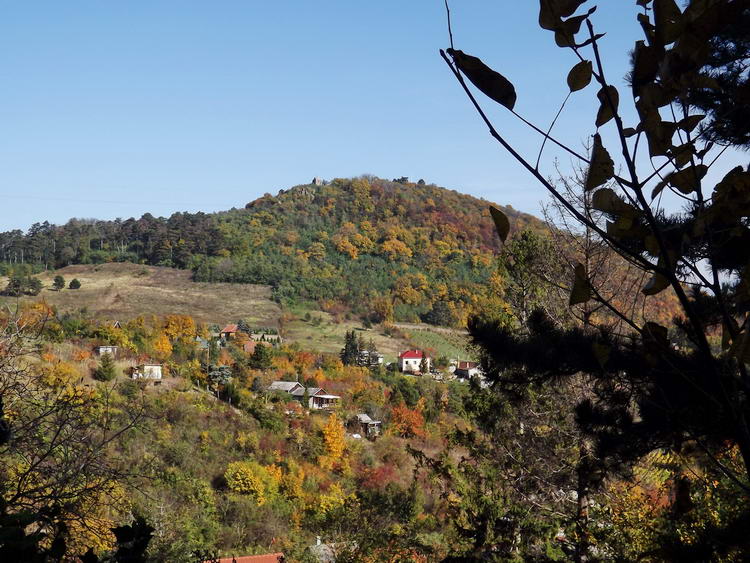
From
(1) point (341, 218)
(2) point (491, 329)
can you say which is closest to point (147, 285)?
(1) point (341, 218)

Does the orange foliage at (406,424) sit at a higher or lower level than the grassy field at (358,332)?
lower

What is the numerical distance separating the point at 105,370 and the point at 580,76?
2095 centimetres

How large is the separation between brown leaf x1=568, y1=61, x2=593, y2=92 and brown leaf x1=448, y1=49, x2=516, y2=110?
10 cm

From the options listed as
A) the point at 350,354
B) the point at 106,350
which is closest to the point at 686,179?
the point at 106,350

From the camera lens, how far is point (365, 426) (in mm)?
23062

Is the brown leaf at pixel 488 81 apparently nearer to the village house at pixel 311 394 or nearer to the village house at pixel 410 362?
the village house at pixel 311 394

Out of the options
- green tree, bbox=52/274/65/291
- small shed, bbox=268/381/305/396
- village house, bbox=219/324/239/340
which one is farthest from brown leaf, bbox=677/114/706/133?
green tree, bbox=52/274/65/291

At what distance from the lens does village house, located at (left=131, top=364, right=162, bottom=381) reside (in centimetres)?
2105

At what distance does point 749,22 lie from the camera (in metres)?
3.10

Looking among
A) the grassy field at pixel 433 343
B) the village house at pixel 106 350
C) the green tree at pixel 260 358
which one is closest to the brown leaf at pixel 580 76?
the village house at pixel 106 350

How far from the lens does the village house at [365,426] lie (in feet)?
74.5

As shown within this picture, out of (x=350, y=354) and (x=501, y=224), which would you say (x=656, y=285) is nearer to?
(x=501, y=224)

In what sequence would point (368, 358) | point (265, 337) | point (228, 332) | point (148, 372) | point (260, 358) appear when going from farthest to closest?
point (265, 337) < point (228, 332) < point (368, 358) < point (260, 358) < point (148, 372)

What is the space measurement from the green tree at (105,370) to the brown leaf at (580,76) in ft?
67.9
